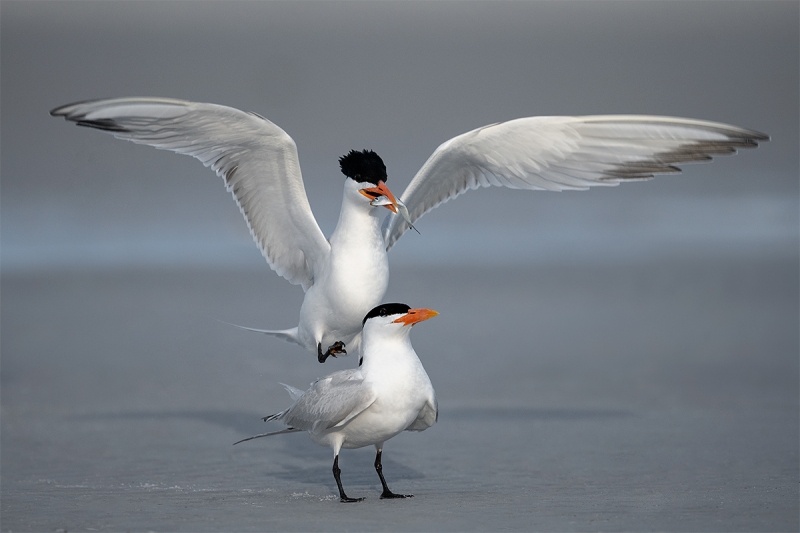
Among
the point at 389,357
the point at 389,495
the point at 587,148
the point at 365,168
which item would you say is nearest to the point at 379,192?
the point at 365,168

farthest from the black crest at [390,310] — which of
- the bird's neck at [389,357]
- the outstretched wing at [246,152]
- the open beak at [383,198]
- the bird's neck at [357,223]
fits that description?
the outstretched wing at [246,152]

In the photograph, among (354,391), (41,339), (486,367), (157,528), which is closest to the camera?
(157,528)

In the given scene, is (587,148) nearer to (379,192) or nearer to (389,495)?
(379,192)

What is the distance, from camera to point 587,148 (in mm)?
5016

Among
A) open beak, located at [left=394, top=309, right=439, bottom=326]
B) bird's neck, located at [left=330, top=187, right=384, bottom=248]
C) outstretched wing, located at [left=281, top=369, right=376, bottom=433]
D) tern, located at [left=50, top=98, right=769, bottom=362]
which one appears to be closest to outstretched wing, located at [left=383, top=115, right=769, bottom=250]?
tern, located at [left=50, top=98, right=769, bottom=362]

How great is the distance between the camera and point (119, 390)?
25.0ft

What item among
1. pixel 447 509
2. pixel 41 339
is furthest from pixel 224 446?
pixel 41 339

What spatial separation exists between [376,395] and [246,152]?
1798 mm

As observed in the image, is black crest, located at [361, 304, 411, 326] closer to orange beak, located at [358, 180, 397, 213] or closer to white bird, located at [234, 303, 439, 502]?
white bird, located at [234, 303, 439, 502]

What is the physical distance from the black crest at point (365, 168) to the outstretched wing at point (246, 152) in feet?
1.30

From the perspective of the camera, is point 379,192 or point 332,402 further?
point 379,192

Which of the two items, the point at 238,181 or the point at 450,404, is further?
the point at 450,404

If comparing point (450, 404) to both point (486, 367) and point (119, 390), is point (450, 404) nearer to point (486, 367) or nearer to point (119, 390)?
point (486, 367)

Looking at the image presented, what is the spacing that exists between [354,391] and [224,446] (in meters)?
1.71
